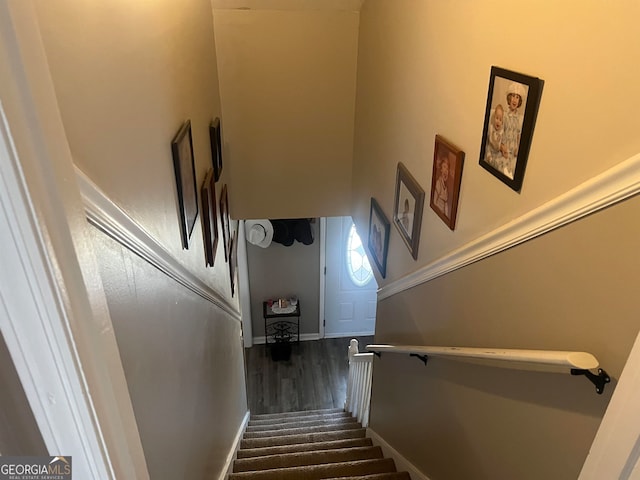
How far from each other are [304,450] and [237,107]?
2643 millimetres

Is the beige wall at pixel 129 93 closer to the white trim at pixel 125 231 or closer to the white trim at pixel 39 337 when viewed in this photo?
the white trim at pixel 125 231

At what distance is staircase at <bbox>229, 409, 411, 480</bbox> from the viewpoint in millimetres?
2957

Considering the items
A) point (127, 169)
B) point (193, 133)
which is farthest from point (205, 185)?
point (127, 169)

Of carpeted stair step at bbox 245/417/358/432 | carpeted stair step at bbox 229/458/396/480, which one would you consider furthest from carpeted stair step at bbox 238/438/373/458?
carpeted stair step at bbox 245/417/358/432

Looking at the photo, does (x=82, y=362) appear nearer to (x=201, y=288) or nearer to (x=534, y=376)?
(x=534, y=376)

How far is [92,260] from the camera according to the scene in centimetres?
84

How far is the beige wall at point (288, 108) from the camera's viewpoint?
3.53m

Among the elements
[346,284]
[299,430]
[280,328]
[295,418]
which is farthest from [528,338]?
[280,328]

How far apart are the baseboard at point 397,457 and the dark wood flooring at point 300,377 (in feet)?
6.68

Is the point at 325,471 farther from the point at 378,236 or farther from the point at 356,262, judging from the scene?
the point at 356,262

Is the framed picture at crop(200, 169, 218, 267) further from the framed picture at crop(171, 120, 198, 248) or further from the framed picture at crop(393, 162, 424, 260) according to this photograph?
the framed picture at crop(393, 162, 424, 260)

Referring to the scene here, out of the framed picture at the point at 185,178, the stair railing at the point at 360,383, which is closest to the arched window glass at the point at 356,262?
the stair railing at the point at 360,383

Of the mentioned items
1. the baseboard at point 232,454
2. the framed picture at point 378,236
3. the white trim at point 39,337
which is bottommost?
the baseboard at point 232,454

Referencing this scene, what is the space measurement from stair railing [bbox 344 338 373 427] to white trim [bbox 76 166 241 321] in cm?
257
